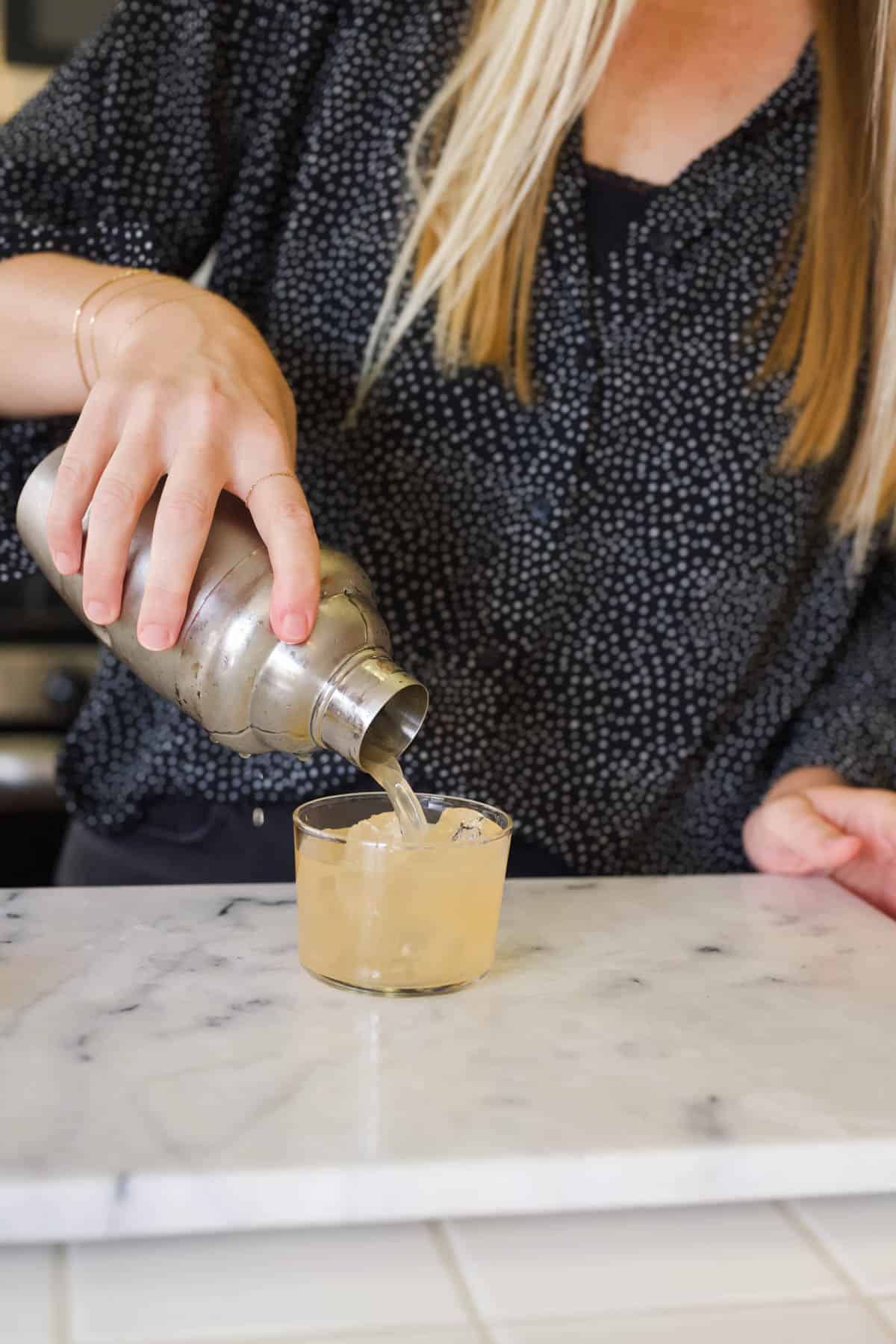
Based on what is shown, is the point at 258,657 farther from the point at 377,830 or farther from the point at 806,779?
the point at 806,779

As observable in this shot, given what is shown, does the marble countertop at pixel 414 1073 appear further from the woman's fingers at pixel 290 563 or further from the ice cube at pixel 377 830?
the woman's fingers at pixel 290 563

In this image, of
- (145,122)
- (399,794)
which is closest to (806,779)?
(399,794)

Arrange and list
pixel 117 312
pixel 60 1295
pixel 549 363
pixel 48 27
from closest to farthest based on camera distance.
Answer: pixel 60 1295 → pixel 117 312 → pixel 549 363 → pixel 48 27

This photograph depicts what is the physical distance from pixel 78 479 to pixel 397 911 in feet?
0.91

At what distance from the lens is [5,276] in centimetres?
94

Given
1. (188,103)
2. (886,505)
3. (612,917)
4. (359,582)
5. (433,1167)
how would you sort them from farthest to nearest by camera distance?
(886,505) < (188,103) < (612,917) < (359,582) < (433,1167)

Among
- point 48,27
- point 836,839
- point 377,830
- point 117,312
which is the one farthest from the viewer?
point 48,27

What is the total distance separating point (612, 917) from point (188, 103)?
0.70 metres

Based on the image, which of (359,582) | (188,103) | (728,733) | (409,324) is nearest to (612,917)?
(359,582)

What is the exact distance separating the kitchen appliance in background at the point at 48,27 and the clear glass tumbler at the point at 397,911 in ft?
6.10

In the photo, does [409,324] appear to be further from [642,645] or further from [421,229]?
[642,645]

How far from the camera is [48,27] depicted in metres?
2.13

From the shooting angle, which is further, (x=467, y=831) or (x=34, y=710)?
(x=34, y=710)

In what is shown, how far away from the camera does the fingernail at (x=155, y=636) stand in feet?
2.15
